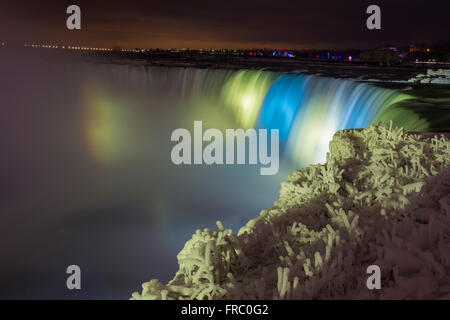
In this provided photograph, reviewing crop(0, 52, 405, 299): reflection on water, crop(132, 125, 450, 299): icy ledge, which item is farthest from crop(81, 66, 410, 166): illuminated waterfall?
crop(132, 125, 450, 299): icy ledge

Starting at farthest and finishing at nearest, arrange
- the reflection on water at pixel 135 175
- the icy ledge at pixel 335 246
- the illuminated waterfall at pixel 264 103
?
the illuminated waterfall at pixel 264 103 → the reflection on water at pixel 135 175 → the icy ledge at pixel 335 246

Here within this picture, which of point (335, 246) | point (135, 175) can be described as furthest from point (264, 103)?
point (335, 246)

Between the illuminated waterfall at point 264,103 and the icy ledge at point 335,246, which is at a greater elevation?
the illuminated waterfall at point 264,103

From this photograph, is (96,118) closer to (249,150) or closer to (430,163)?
(249,150)

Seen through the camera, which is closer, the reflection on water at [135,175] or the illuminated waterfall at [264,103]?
the reflection on water at [135,175]

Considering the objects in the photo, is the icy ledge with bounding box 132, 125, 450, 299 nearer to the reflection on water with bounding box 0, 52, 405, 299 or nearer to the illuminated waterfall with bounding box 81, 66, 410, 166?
the illuminated waterfall with bounding box 81, 66, 410, 166

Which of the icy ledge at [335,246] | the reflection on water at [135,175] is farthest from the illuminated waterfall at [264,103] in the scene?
the icy ledge at [335,246]

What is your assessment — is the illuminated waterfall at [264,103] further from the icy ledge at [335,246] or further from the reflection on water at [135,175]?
the icy ledge at [335,246]
